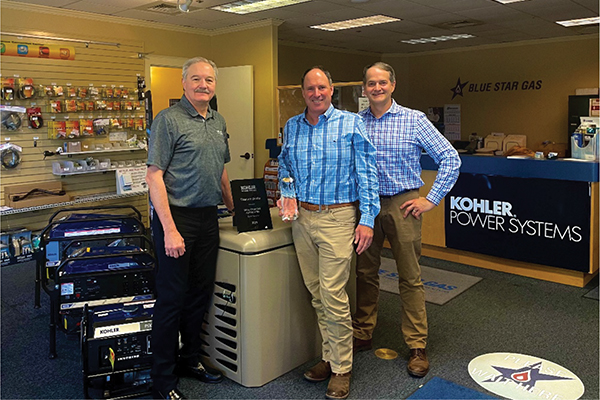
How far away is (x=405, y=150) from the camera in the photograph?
2803 mm

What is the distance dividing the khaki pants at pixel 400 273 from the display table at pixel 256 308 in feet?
1.33

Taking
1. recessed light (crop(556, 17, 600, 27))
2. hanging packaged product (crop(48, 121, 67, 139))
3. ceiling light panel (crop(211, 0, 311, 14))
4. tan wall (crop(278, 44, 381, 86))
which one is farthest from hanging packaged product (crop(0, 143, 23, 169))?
recessed light (crop(556, 17, 600, 27))

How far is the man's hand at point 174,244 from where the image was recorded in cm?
243

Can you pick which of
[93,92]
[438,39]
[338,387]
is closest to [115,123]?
[93,92]

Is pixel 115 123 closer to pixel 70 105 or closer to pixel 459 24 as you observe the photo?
pixel 70 105

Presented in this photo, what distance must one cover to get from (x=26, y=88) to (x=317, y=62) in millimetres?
5583

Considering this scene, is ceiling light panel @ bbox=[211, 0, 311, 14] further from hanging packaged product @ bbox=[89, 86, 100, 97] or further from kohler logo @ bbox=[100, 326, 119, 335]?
kohler logo @ bbox=[100, 326, 119, 335]

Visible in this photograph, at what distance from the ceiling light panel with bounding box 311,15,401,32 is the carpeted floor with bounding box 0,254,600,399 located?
407 centimetres

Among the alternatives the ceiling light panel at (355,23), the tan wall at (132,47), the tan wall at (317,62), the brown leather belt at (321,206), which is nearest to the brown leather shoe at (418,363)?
the brown leather belt at (321,206)

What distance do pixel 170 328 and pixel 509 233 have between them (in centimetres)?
332

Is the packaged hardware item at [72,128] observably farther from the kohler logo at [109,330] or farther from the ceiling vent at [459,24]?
the ceiling vent at [459,24]

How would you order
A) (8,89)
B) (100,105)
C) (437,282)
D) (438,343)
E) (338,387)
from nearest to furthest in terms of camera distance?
1. (338,387)
2. (438,343)
3. (437,282)
4. (8,89)
5. (100,105)

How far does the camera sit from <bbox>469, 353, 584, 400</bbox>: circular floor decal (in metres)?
2.68

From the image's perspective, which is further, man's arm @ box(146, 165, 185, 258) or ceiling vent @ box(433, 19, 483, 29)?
ceiling vent @ box(433, 19, 483, 29)
